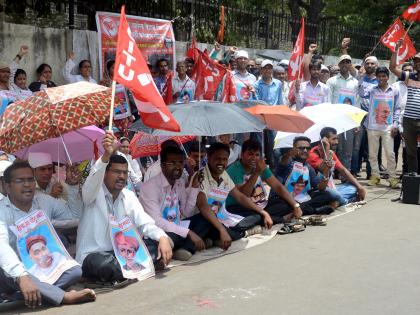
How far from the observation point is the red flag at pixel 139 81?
16.4 feet

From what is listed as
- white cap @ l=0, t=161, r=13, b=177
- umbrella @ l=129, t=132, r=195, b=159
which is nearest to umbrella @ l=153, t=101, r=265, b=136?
umbrella @ l=129, t=132, r=195, b=159

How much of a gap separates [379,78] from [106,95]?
5965 mm

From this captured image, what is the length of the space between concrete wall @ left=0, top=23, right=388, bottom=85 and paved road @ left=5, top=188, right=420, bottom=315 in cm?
469

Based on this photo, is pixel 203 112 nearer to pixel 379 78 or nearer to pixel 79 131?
pixel 79 131

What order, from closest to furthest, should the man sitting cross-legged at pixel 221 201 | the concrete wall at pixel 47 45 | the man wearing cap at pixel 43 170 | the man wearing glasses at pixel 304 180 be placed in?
the man wearing cap at pixel 43 170
the man sitting cross-legged at pixel 221 201
the man wearing glasses at pixel 304 180
the concrete wall at pixel 47 45

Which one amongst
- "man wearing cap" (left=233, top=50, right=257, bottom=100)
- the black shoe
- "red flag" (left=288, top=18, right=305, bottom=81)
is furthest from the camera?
"man wearing cap" (left=233, top=50, right=257, bottom=100)

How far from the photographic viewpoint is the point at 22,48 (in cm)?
854

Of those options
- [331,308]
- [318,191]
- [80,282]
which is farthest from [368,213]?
[80,282]

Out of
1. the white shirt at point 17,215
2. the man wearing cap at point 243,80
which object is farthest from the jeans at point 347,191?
the white shirt at point 17,215

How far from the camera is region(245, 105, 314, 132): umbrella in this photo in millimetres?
6688

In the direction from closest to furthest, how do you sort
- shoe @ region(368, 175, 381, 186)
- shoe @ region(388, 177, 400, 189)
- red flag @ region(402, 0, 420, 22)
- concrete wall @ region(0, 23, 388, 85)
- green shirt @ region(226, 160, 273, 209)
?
green shirt @ region(226, 160, 273, 209) < concrete wall @ region(0, 23, 388, 85) < shoe @ region(388, 177, 400, 189) < shoe @ region(368, 175, 381, 186) < red flag @ region(402, 0, 420, 22)

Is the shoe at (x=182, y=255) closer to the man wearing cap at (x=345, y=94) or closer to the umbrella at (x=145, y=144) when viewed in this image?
the umbrella at (x=145, y=144)

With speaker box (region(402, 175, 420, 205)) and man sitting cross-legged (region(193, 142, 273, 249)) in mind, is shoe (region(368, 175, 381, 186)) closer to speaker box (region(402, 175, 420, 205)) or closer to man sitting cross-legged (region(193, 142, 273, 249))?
speaker box (region(402, 175, 420, 205))

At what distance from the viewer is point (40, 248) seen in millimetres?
4633
